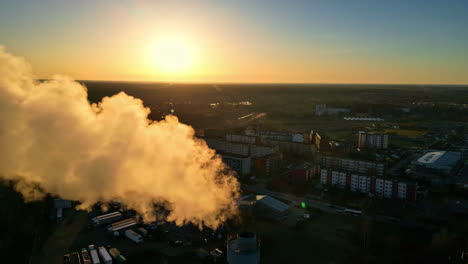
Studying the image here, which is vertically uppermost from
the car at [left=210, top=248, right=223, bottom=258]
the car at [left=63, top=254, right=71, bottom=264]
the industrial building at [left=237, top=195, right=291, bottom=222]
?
the industrial building at [left=237, top=195, right=291, bottom=222]

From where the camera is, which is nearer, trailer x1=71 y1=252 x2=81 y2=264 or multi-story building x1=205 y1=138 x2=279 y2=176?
trailer x1=71 y1=252 x2=81 y2=264

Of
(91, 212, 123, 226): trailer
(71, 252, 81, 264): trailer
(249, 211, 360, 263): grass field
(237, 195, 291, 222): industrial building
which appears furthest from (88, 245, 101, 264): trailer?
(237, 195, 291, 222): industrial building

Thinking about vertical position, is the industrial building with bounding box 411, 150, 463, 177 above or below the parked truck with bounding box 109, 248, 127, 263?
above

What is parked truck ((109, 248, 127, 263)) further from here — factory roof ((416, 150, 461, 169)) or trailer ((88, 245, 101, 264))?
factory roof ((416, 150, 461, 169))

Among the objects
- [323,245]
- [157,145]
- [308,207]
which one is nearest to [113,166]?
[157,145]

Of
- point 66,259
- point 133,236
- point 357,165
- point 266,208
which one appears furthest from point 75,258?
point 357,165

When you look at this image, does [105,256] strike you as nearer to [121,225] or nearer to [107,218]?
[121,225]

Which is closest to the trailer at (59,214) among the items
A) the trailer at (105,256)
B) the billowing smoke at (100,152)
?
the billowing smoke at (100,152)
